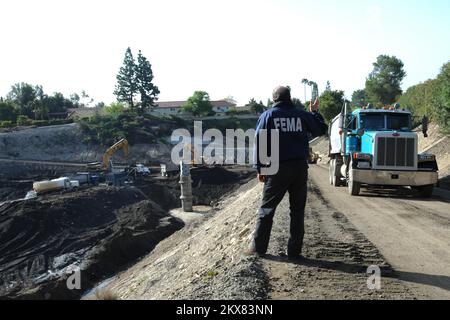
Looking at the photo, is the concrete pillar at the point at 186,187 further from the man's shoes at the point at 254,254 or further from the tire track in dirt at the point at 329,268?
the man's shoes at the point at 254,254

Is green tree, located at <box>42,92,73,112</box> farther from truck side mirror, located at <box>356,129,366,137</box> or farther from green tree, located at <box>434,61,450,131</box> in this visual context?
truck side mirror, located at <box>356,129,366,137</box>

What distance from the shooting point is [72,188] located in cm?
4228

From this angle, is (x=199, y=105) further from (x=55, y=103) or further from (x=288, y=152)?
(x=288, y=152)

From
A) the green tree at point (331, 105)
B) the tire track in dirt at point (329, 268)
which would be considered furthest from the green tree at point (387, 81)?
the tire track in dirt at point (329, 268)

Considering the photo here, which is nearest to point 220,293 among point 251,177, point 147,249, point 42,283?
point 42,283

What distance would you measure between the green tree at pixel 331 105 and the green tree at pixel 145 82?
52.0 metres

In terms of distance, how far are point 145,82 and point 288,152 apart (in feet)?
328

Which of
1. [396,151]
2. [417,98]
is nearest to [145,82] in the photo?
[417,98]

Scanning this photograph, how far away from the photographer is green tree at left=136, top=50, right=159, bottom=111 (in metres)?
103

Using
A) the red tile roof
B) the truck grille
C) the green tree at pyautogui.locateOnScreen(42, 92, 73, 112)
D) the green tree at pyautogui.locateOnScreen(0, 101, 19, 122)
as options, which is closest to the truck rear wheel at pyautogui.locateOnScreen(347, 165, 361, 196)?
the truck grille

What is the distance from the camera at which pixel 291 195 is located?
6277mm

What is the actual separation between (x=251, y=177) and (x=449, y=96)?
24423mm

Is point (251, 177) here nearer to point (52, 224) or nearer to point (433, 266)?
point (52, 224)

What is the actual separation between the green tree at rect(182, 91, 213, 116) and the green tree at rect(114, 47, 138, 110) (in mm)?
12265
